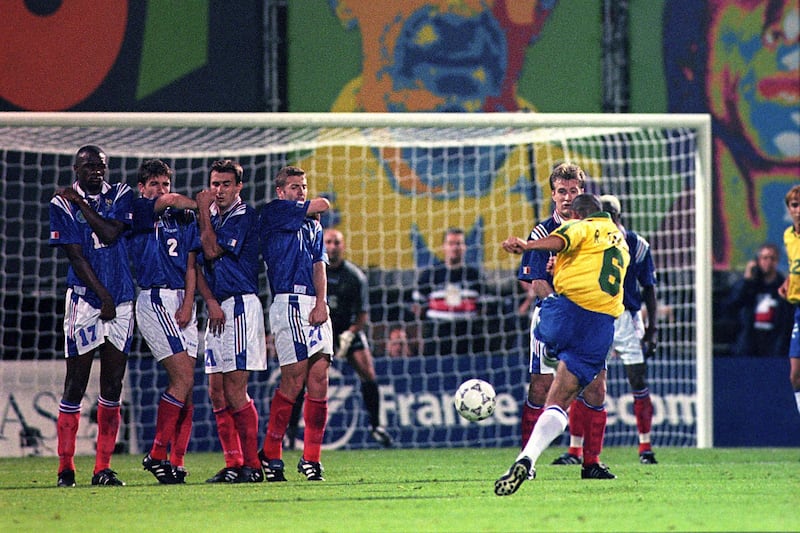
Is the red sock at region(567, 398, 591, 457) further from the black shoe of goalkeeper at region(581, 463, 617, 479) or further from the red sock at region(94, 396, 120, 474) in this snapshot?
the red sock at region(94, 396, 120, 474)

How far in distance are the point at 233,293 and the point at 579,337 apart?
6.99 feet

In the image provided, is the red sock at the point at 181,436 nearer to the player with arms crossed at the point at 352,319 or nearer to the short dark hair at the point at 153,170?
the short dark hair at the point at 153,170

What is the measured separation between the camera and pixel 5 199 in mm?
13305

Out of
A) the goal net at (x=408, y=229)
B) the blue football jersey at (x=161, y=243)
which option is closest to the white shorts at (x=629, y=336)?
the goal net at (x=408, y=229)

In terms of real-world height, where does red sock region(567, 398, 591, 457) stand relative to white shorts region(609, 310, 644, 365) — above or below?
below

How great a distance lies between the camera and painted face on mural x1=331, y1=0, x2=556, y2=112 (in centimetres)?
1472

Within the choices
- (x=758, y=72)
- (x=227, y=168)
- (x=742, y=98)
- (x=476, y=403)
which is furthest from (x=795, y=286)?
(x=758, y=72)

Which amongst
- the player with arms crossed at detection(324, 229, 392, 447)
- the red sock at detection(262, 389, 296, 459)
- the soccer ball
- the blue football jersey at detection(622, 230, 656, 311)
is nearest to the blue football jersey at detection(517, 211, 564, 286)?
the soccer ball

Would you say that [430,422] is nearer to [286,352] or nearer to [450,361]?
[450,361]

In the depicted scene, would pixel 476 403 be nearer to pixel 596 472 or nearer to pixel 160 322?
pixel 596 472

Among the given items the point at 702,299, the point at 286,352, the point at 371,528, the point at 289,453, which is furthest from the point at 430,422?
the point at 371,528

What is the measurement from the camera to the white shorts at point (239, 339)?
8.23 metres

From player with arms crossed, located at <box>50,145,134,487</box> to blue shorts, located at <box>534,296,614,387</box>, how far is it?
8.37 feet

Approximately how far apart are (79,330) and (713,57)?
9.16m
